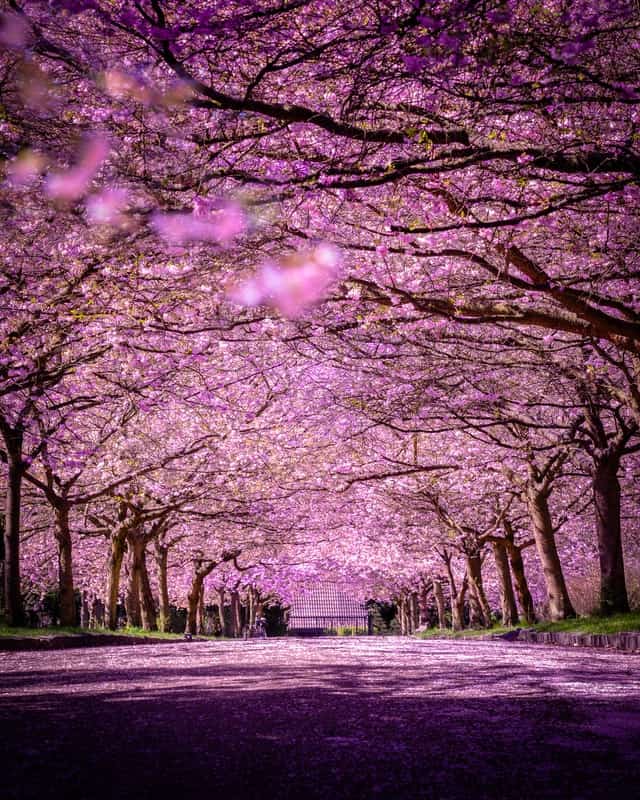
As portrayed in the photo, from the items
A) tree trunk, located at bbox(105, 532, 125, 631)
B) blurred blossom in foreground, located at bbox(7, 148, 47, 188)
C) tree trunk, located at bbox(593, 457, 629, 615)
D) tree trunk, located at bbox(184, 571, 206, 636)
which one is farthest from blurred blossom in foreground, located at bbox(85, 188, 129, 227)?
tree trunk, located at bbox(184, 571, 206, 636)

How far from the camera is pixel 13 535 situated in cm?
1823

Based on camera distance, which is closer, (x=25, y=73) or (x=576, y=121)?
(x=25, y=73)

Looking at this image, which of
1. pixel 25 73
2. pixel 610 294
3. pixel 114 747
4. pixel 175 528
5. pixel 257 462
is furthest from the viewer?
pixel 175 528

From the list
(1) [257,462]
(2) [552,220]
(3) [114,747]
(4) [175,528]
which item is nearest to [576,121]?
(2) [552,220]

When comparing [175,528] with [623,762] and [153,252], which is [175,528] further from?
[623,762]

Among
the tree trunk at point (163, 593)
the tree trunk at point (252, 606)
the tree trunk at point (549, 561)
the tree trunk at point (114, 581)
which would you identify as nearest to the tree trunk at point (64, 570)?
the tree trunk at point (114, 581)

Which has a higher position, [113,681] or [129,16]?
[129,16]

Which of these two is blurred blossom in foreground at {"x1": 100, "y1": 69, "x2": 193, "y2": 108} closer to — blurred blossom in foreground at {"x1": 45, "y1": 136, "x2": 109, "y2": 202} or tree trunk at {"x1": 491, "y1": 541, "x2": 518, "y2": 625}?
blurred blossom in foreground at {"x1": 45, "y1": 136, "x2": 109, "y2": 202}

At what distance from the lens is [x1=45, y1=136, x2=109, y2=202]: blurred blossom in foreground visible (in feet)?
27.5

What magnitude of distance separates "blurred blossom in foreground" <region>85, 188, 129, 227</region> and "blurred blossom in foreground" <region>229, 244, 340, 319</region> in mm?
2662

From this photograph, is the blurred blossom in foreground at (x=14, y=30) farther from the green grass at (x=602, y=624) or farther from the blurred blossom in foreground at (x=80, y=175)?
the green grass at (x=602, y=624)

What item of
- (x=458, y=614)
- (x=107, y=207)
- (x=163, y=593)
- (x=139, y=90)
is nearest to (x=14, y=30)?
(x=139, y=90)

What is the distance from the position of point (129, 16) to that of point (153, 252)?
5061 millimetres

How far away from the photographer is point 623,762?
3.89 m
